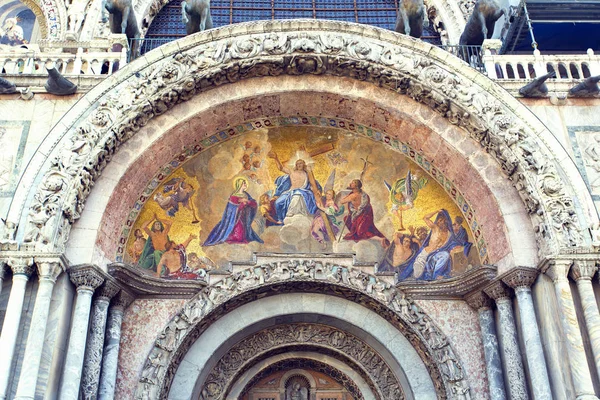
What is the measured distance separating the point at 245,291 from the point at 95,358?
243 centimetres

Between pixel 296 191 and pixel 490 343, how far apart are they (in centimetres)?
405

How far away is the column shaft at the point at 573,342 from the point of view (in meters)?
7.96

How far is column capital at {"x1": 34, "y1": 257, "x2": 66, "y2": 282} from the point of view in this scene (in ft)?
27.8

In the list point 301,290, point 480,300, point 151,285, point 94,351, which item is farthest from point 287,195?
point 94,351

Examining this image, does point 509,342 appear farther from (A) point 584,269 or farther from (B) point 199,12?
(B) point 199,12

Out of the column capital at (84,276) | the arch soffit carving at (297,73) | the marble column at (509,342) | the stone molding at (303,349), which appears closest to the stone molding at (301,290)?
the stone molding at (303,349)

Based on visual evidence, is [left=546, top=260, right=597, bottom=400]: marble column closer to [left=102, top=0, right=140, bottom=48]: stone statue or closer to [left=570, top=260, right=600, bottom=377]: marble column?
[left=570, top=260, right=600, bottom=377]: marble column

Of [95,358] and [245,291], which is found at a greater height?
[245,291]

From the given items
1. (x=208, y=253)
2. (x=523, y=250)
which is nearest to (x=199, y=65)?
(x=208, y=253)

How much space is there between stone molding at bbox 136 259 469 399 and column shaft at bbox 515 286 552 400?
3.86ft

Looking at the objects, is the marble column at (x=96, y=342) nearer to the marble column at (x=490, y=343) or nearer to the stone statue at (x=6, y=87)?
the stone statue at (x=6, y=87)

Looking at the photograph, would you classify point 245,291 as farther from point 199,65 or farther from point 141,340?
point 199,65

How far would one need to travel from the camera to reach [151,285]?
9836 mm

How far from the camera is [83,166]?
9266 mm
